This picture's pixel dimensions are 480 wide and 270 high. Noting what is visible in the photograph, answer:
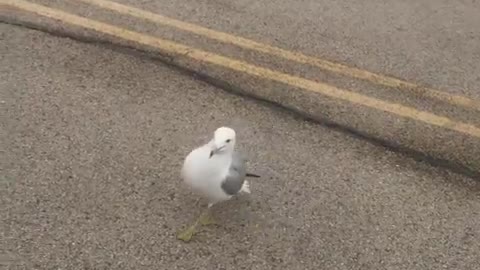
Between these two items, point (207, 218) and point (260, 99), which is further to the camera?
point (260, 99)

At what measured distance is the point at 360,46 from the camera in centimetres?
480

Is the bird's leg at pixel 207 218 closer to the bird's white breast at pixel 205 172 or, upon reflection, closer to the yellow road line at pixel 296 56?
the bird's white breast at pixel 205 172

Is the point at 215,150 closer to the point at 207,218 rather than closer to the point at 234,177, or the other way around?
the point at 234,177

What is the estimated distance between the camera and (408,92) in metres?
4.37

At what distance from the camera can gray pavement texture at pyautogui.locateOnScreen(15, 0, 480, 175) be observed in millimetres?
4047

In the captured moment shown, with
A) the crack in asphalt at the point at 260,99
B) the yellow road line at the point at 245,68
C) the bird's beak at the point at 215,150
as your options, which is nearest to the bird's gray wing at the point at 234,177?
the bird's beak at the point at 215,150

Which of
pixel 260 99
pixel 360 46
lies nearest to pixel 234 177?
pixel 260 99

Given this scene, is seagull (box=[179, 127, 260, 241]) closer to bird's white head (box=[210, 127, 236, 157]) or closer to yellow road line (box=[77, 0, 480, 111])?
bird's white head (box=[210, 127, 236, 157])

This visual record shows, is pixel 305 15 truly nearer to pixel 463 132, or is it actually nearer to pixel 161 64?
pixel 161 64

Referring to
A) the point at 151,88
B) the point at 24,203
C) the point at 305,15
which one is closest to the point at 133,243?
the point at 24,203

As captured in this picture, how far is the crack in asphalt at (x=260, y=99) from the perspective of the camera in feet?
12.5

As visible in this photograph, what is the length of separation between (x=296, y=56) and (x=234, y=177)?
66.0 inches

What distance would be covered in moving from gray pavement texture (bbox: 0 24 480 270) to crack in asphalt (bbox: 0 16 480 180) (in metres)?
0.05

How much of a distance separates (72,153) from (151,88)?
0.80 meters
